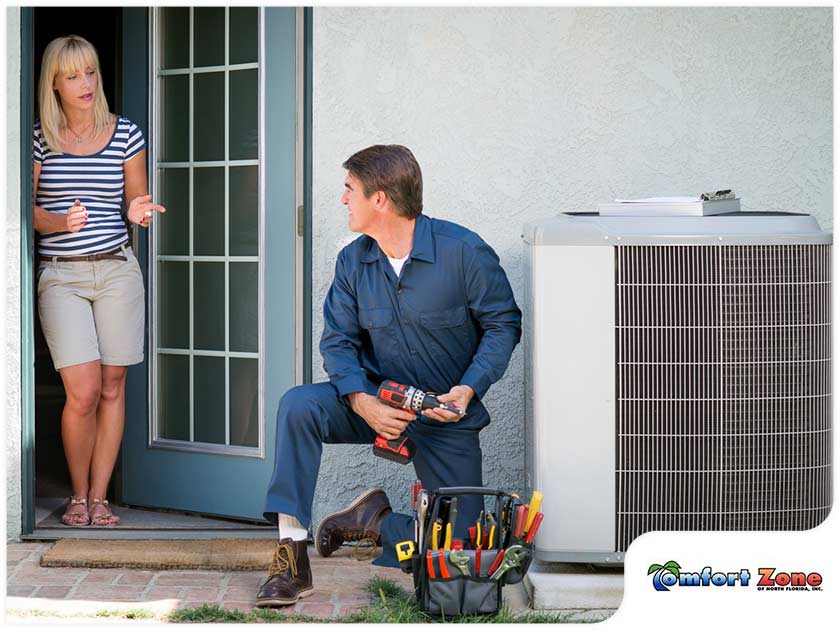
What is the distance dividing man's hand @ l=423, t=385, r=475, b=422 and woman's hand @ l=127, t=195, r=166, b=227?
56.9 inches

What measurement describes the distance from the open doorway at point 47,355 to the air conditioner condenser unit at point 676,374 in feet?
7.29

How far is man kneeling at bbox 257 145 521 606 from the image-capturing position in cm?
353

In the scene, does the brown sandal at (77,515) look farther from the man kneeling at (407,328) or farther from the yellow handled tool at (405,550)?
the yellow handled tool at (405,550)

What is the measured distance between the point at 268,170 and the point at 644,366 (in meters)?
1.67

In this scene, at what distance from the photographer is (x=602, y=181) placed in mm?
4156

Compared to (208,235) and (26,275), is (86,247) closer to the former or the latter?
(26,275)

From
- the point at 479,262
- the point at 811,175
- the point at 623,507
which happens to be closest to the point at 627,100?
the point at 811,175

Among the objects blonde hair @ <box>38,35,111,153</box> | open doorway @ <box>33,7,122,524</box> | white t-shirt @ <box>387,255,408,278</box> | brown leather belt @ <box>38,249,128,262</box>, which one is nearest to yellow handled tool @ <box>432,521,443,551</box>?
white t-shirt @ <box>387,255,408,278</box>

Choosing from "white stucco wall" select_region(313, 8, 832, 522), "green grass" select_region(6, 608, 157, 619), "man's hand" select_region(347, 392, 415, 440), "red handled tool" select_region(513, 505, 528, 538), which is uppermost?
"white stucco wall" select_region(313, 8, 832, 522)

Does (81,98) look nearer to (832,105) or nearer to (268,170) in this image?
(268,170)

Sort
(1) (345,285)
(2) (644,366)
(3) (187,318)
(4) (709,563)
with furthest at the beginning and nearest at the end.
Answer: (3) (187,318) → (1) (345,285) → (2) (644,366) → (4) (709,563)

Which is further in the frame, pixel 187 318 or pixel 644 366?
pixel 187 318

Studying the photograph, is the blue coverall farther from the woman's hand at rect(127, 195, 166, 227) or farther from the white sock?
the woman's hand at rect(127, 195, 166, 227)

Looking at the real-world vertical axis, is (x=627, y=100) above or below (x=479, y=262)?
above
